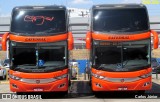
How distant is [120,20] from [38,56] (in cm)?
377

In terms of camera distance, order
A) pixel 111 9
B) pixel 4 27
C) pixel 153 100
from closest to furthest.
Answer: pixel 153 100
pixel 111 9
pixel 4 27

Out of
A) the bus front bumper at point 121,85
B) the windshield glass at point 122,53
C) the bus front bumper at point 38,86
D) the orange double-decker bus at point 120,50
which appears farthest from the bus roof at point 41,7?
the bus front bumper at point 121,85

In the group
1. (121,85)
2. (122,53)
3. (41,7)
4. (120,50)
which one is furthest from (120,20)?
(41,7)

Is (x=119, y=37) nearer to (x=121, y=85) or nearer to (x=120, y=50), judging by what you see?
(x=120, y=50)

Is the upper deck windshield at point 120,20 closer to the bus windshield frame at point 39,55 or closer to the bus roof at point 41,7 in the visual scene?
the bus roof at point 41,7

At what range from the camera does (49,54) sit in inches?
681

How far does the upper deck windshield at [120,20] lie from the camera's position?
17.3 meters

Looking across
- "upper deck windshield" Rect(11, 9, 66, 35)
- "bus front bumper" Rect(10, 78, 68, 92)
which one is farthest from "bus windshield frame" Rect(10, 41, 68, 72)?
"bus front bumper" Rect(10, 78, 68, 92)

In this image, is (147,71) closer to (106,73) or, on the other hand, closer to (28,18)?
(106,73)

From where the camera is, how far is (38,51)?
Result: 17281mm

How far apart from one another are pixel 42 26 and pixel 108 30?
277 cm

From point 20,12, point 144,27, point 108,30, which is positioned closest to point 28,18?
point 20,12

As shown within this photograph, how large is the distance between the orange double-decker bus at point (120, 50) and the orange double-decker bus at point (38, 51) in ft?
3.92

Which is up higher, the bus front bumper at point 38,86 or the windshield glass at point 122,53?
the windshield glass at point 122,53
